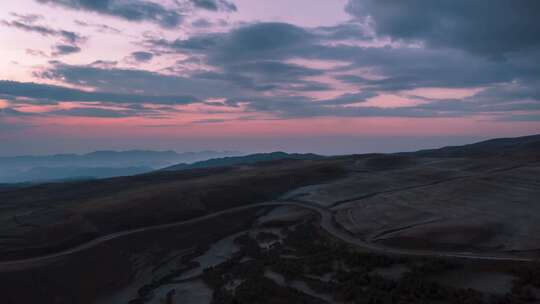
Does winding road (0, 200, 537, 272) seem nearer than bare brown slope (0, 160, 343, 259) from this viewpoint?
Yes

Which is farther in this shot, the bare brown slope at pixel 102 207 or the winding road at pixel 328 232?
the bare brown slope at pixel 102 207

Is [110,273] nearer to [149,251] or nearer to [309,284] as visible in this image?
[149,251]

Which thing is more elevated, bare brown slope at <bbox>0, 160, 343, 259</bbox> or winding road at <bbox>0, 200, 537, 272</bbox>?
bare brown slope at <bbox>0, 160, 343, 259</bbox>

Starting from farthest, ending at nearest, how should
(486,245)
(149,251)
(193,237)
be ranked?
(193,237)
(149,251)
(486,245)

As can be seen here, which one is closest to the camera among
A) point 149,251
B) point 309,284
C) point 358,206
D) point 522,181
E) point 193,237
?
point 309,284

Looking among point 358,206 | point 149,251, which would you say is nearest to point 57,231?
point 149,251

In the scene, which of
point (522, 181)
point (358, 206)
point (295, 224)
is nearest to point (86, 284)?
point (295, 224)

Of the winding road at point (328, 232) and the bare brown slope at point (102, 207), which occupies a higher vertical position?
the bare brown slope at point (102, 207)

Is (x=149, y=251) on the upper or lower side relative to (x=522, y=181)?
lower

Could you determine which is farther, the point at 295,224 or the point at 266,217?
the point at 266,217

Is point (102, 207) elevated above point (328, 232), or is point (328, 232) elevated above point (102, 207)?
point (102, 207)

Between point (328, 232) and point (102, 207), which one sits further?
point (102, 207)
